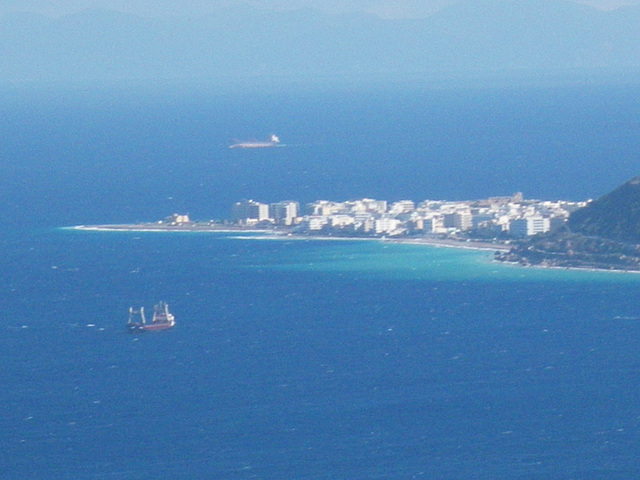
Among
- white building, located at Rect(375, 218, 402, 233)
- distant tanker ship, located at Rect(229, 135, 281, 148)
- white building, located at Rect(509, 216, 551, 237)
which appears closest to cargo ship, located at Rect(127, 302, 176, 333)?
white building, located at Rect(509, 216, 551, 237)

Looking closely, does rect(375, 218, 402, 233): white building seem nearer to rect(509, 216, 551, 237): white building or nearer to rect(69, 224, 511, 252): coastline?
rect(69, 224, 511, 252): coastline

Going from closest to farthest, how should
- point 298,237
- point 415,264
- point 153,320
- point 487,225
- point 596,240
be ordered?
point 153,320
point 596,240
point 415,264
point 487,225
point 298,237

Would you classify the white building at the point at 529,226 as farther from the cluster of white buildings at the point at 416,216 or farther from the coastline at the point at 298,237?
the coastline at the point at 298,237

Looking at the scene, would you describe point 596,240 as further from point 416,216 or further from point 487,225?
point 416,216

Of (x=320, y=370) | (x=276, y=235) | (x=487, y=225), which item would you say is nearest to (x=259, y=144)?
(x=276, y=235)

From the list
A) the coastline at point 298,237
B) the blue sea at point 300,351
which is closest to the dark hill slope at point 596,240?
the coastline at point 298,237

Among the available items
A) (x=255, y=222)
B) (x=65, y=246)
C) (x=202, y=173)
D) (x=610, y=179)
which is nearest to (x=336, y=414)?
(x=65, y=246)

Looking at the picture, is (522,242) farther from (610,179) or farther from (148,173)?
(148,173)

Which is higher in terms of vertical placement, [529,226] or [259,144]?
[259,144]
